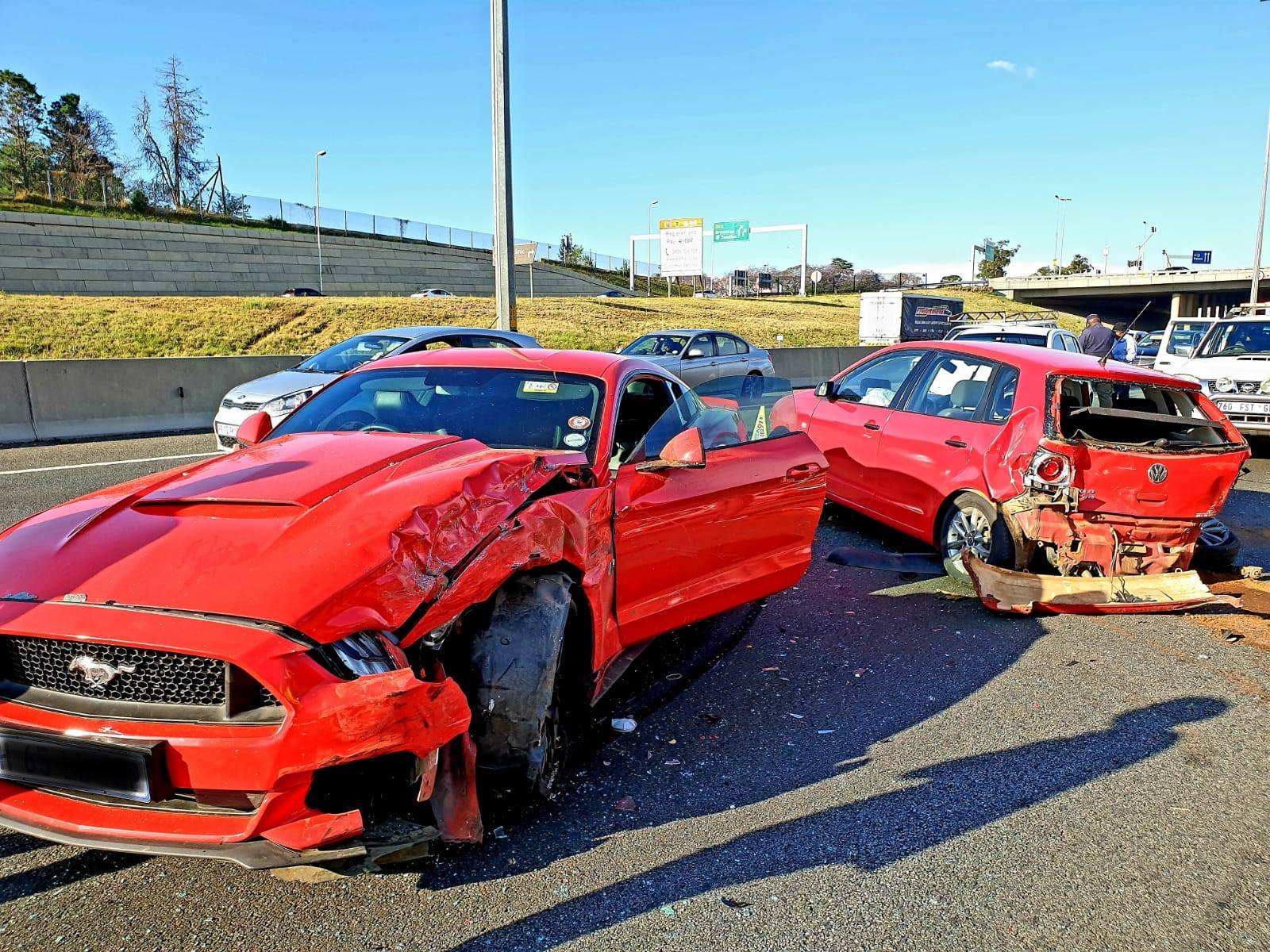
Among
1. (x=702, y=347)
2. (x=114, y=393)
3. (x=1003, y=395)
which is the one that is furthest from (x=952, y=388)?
(x=114, y=393)

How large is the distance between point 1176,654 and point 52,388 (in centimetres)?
1438

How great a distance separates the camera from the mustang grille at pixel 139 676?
251 centimetres

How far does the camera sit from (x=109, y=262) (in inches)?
1817

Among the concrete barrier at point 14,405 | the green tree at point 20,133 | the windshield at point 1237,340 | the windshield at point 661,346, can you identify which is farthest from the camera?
the green tree at point 20,133

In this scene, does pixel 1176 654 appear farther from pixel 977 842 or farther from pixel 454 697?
pixel 454 697

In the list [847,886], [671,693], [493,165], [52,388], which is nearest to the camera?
[847,886]

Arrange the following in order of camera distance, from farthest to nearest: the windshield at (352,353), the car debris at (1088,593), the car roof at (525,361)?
the windshield at (352,353) → the car debris at (1088,593) → the car roof at (525,361)

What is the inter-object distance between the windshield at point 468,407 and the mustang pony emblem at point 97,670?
1819mm

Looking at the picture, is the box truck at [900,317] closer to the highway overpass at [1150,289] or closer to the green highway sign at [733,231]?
the green highway sign at [733,231]

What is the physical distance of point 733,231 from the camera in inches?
2761

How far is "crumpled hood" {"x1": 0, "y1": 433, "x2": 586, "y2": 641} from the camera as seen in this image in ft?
8.51

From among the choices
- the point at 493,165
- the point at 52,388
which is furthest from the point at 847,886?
the point at 493,165

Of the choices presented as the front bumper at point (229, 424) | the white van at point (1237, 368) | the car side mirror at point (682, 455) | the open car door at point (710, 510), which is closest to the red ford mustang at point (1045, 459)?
the open car door at point (710, 510)

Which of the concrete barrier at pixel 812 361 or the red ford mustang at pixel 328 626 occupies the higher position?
the red ford mustang at pixel 328 626
